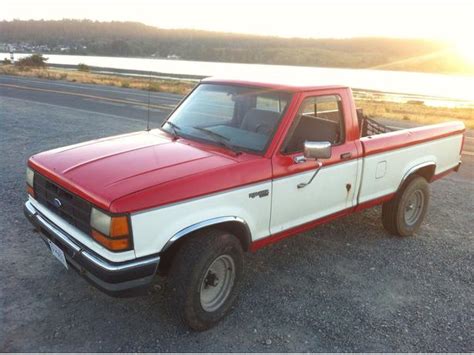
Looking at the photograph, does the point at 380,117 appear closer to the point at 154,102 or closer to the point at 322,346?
the point at 154,102

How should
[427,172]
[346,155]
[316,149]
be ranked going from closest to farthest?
[316,149]
[346,155]
[427,172]

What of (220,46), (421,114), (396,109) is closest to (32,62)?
(396,109)

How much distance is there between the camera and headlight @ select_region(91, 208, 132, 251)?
2881mm

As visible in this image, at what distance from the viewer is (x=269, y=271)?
175 inches

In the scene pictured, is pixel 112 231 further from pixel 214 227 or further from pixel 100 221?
pixel 214 227

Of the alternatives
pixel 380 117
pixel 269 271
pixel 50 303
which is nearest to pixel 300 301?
pixel 269 271

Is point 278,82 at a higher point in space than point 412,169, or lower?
higher

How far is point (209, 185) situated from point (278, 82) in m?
1.60

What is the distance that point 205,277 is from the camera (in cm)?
339

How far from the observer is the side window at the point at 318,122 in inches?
157

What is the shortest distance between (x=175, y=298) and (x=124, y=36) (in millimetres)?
134780

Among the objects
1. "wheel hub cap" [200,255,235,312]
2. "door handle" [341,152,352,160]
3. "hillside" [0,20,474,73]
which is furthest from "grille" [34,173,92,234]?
"hillside" [0,20,474,73]

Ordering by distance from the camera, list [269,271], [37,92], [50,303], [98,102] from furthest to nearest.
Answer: [37,92] → [98,102] → [269,271] → [50,303]

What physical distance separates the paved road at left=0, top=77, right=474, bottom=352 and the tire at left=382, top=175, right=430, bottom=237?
155mm
